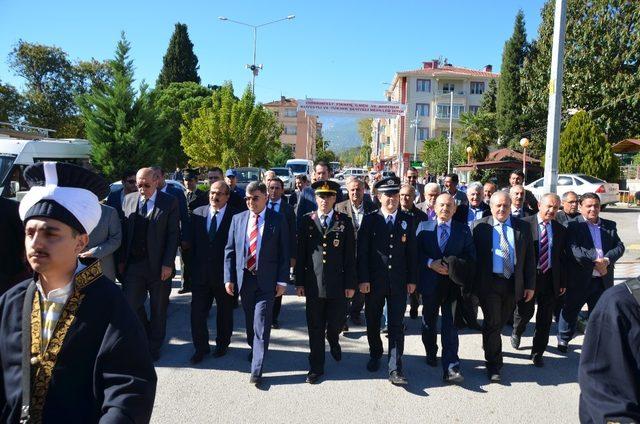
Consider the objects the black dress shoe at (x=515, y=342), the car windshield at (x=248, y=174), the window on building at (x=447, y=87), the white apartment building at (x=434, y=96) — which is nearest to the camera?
the black dress shoe at (x=515, y=342)

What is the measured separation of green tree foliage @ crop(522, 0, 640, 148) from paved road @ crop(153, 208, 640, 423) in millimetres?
29064

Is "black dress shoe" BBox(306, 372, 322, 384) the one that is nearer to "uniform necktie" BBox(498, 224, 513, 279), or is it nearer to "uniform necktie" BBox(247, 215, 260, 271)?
"uniform necktie" BBox(247, 215, 260, 271)

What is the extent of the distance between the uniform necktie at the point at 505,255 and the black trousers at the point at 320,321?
5.40ft

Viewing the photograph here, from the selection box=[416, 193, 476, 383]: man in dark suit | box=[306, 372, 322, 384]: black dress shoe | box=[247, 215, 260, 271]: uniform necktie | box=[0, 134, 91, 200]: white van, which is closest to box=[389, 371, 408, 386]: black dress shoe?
box=[416, 193, 476, 383]: man in dark suit

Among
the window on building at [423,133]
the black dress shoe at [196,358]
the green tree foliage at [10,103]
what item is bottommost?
the black dress shoe at [196,358]

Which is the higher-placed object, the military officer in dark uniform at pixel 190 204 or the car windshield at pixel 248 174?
the car windshield at pixel 248 174

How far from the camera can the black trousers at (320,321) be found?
494 centimetres

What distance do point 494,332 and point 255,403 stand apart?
2.43m

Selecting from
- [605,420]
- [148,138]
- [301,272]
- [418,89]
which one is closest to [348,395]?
[301,272]

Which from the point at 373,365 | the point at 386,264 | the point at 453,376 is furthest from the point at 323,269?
the point at 453,376

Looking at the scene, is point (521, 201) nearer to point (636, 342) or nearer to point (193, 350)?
point (193, 350)

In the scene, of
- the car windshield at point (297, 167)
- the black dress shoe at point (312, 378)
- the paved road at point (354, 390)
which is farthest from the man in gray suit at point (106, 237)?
the car windshield at point (297, 167)

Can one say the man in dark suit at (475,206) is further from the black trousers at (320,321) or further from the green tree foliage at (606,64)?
the green tree foliage at (606,64)

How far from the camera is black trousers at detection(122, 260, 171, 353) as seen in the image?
536 cm
